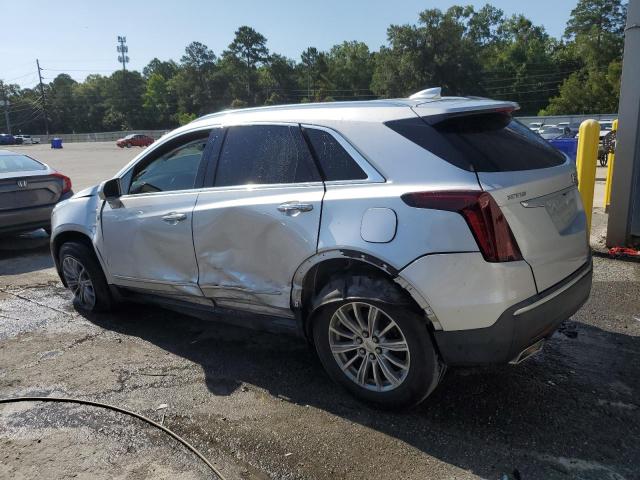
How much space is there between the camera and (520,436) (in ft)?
9.35

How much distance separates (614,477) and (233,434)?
1.98 metres

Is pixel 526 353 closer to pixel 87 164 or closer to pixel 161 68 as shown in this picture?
pixel 87 164

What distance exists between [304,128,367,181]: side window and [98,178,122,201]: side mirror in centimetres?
190

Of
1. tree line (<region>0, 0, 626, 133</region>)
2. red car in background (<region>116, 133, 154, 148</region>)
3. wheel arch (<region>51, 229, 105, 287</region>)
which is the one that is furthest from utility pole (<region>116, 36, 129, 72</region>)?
wheel arch (<region>51, 229, 105, 287</region>)

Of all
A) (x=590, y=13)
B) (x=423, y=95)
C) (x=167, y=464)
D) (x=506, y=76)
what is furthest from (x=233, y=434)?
(x=590, y=13)

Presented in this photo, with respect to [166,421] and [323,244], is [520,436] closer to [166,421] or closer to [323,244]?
[323,244]

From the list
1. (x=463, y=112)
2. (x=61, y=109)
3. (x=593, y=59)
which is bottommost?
(x=463, y=112)

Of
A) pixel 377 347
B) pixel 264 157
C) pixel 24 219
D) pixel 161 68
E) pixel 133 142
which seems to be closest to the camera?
pixel 377 347

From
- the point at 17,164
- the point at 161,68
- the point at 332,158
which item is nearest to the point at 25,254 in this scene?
the point at 17,164

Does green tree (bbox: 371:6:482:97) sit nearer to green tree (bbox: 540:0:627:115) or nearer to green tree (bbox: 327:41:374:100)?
green tree (bbox: 540:0:627:115)

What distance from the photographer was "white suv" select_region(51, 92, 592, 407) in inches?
106

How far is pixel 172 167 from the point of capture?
4.19 meters

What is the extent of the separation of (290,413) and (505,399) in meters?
1.32

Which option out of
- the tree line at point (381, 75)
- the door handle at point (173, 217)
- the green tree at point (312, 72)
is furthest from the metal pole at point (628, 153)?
the green tree at point (312, 72)
